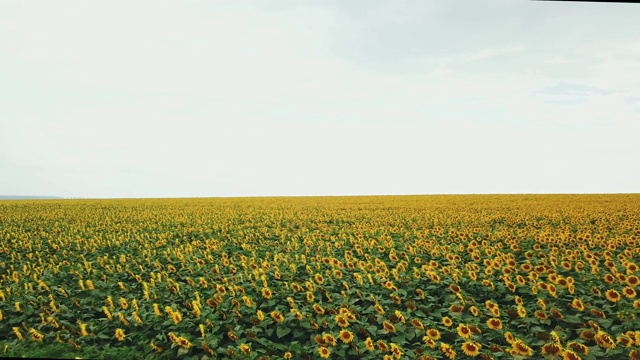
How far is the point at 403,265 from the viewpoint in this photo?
28.8 feet

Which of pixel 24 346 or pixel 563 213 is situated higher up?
pixel 563 213

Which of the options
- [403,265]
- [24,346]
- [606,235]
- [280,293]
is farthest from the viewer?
[606,235]

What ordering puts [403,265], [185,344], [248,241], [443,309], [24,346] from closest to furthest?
[185,344], [24,346], [443,309], [403,265], [248,241]

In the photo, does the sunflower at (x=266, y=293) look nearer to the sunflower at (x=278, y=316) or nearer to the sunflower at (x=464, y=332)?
the sunflower at (x=278, y=316)

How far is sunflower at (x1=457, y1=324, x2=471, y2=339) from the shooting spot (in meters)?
5.50

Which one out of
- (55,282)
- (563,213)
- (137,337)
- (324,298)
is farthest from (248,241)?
(563,213)

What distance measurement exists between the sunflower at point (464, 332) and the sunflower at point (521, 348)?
572mm

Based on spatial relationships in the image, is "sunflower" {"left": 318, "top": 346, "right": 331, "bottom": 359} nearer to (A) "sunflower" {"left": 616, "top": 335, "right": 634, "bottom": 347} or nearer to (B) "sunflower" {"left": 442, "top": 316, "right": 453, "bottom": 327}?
(B) "sunflower" {"left": 442, "top": 316, "right": 453, "bottom": 327}

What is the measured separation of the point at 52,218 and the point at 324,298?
62.7ft

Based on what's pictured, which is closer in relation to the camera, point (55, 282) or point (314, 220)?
point (55, 282)

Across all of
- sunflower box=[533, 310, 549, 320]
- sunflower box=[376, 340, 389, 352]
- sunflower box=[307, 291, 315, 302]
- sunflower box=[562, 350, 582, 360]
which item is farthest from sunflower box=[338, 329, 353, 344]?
sunflower box=[533, 310, 549, 320]

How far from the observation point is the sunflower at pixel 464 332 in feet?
18.1

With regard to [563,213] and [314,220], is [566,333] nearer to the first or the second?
[314,220]

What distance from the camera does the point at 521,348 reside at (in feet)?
16.6
